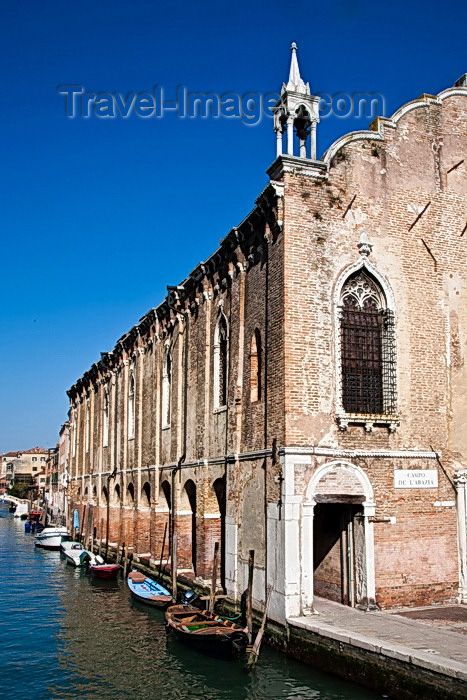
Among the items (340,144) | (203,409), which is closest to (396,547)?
(203,409)

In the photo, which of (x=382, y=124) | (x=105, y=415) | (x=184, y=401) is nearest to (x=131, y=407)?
(x=105, y=415)

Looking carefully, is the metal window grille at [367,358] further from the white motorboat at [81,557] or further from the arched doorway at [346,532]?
the white motorboat at [81,557]

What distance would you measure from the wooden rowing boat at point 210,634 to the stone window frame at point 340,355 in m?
4.86

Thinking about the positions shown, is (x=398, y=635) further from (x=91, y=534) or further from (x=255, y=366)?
(x=91, y=534)

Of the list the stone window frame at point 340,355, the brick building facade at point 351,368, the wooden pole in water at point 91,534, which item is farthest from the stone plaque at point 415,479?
the wooden pole in water at point 91,534

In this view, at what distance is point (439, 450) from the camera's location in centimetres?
1628

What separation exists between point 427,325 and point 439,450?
294cm

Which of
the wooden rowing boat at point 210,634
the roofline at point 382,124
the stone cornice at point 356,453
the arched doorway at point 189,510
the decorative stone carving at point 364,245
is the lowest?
the wooden rowing boat at point 210,634

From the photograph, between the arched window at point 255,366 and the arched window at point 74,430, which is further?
the arched window at point 74,430

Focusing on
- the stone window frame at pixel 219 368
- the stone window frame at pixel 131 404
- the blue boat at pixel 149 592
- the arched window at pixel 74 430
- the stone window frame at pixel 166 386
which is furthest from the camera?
the arched window at pixel 74 430

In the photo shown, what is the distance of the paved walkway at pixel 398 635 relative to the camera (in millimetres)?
10647

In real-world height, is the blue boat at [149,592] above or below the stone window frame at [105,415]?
below

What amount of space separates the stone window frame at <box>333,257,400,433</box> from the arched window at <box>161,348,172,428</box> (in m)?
10.8

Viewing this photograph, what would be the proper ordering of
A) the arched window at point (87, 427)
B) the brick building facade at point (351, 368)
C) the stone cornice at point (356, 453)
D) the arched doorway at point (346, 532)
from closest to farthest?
the arched doorway at point (346, 532), the stone cornice at point (356, 453), the brick building facade at point (351, 368), the arched window at point (87, 427)
